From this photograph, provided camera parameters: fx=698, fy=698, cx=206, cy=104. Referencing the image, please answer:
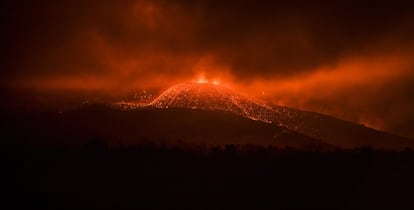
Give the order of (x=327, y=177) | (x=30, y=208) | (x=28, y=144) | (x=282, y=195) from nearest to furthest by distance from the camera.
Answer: (x=30, y=208) → (x=282, y=195) → (x=327, y=177) → (x=28, y=144)

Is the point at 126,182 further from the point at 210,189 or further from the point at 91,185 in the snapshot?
the point at 210,189

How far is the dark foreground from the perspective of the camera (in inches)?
1240

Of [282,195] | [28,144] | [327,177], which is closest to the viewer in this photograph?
[282,195]

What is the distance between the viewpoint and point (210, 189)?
108ft

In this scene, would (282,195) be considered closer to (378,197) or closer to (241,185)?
(241,185)

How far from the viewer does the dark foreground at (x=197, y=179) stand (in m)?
31.5

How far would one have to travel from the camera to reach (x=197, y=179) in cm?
3391

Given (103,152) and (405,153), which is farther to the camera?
(405,153)

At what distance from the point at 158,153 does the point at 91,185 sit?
5260mm

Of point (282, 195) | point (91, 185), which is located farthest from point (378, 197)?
point (91, 185)

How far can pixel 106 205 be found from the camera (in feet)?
101

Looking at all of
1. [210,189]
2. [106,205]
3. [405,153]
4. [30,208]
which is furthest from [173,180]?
[405,153]

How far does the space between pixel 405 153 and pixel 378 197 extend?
670 cm

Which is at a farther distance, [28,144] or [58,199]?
[28,144]
